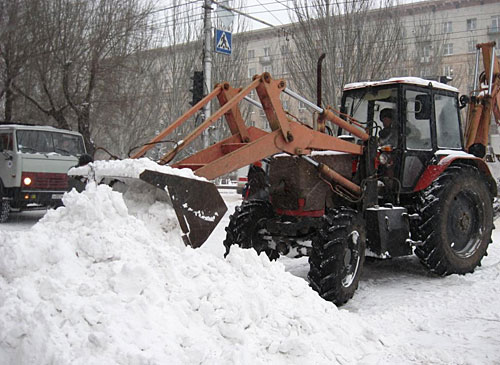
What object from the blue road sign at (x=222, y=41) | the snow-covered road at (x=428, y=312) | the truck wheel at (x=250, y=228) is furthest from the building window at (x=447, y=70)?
the truck wheel at (x=250, y=228)

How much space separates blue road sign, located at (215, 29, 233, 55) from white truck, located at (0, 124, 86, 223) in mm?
4401

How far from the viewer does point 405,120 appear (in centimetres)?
607

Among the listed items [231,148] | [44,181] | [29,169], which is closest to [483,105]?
[231,148]

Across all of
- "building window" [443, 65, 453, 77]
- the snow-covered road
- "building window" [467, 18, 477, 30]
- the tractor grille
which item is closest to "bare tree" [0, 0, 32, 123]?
the tractor grille

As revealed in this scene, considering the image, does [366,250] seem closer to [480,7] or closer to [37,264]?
[37,264]

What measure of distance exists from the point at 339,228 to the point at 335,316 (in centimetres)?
121

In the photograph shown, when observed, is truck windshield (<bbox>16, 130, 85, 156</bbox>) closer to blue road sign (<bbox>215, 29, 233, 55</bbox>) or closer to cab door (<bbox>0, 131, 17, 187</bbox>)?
cab door (<bbox>0, 131, 17, 187</bbox>)

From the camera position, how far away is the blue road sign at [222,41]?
11664mm

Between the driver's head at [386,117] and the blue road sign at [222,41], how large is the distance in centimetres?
632

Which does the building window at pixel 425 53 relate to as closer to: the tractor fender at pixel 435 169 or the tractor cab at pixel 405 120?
the tractor cab at pixel 405 120

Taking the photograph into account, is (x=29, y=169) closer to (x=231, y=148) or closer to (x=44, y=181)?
(x=44, y=181)

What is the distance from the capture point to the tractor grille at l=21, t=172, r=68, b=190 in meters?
10.5

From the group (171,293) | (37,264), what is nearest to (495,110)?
(171,293)

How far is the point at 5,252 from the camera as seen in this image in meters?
3.19
